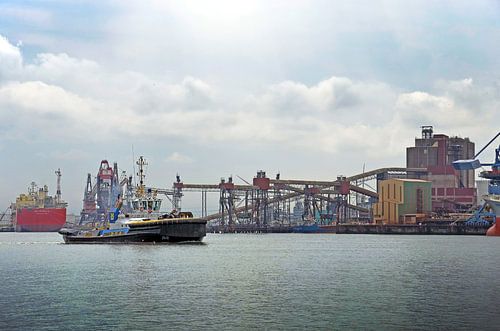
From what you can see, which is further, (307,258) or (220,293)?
(307,258)

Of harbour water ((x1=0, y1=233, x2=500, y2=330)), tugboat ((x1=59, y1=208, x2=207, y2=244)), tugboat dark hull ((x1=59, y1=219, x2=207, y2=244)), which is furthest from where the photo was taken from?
tugboat ((x1=59, y1=208, x2=207, y2=244))

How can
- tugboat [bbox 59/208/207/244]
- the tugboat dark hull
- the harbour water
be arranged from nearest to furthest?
the harbour water
the tugboat dark hull
tugboat [bbox 59/208/207/244]

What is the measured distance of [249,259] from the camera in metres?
93.2

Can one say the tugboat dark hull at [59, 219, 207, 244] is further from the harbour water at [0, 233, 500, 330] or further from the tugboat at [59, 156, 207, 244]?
the harbour water at [0, 233, 500, 330]

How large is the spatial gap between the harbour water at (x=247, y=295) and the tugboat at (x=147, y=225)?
1178 inches

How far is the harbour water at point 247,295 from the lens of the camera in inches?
1597

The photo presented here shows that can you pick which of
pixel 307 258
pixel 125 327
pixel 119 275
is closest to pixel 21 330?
pixel 125 327

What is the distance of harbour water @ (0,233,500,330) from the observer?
40562mm

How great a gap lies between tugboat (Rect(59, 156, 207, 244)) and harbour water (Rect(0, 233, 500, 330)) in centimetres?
2993

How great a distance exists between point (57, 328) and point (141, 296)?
13.0m

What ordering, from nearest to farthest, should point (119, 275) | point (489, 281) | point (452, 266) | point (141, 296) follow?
point (141, 296)
point (489, 281)
point (119, 275)
point (452, 266)

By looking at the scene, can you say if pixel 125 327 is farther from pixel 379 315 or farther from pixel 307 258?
pixel 307 258

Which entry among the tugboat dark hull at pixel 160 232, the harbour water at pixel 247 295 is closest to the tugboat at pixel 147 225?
the tugboat dark hull at pixel 160 232

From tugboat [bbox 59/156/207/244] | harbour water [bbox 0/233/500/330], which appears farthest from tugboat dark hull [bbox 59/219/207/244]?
harbour water [bbox 0/233/500/330]
